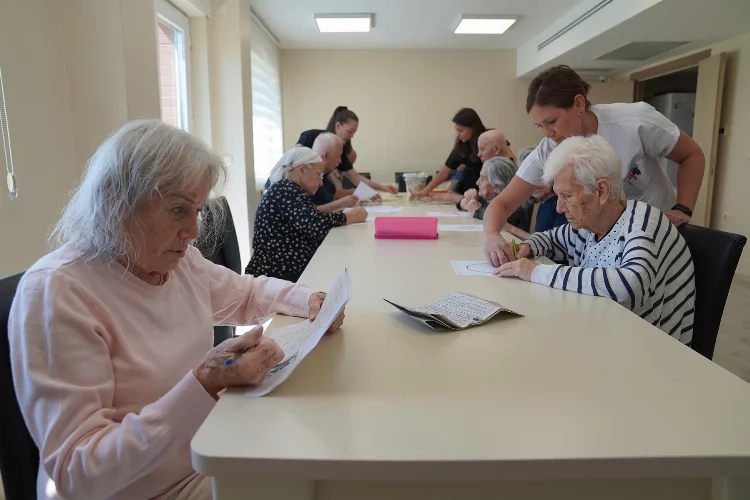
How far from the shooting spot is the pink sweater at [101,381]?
30.0 inches

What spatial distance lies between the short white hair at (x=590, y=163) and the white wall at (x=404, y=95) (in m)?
6.17

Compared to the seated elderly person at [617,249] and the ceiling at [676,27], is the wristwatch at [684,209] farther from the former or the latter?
the ceiling at [676,27]

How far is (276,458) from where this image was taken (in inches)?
26.0

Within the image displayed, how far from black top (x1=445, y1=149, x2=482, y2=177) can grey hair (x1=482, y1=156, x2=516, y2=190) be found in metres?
0.89

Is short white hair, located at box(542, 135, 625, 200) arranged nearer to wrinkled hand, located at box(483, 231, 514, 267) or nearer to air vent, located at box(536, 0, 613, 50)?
wrinkled hand, located at box(483, 231, 514, 267)

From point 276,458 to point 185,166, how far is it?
0.53m

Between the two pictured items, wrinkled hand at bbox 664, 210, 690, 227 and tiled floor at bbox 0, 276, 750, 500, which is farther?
tiled floor at bbox 0, 276, 750, 500

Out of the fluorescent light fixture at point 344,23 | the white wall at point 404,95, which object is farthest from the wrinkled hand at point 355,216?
the white wall at point 404,95

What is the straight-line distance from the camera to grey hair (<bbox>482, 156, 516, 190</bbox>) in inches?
117

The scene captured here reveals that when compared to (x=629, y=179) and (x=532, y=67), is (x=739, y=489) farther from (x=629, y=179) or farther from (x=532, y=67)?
(x=532, y=67)

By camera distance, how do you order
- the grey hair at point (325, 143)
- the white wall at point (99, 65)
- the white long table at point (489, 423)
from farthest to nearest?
the grey hair at point (325, 143) → the white wall at point (99, 65) → the white long table at point (489, 423)

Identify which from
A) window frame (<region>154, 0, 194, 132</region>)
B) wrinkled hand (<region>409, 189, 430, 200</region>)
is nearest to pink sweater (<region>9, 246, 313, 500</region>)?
window frame (<region>154, 0, 194, 132</region>)

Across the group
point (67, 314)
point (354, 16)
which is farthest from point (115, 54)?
point (354, 16)

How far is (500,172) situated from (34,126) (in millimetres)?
2166
